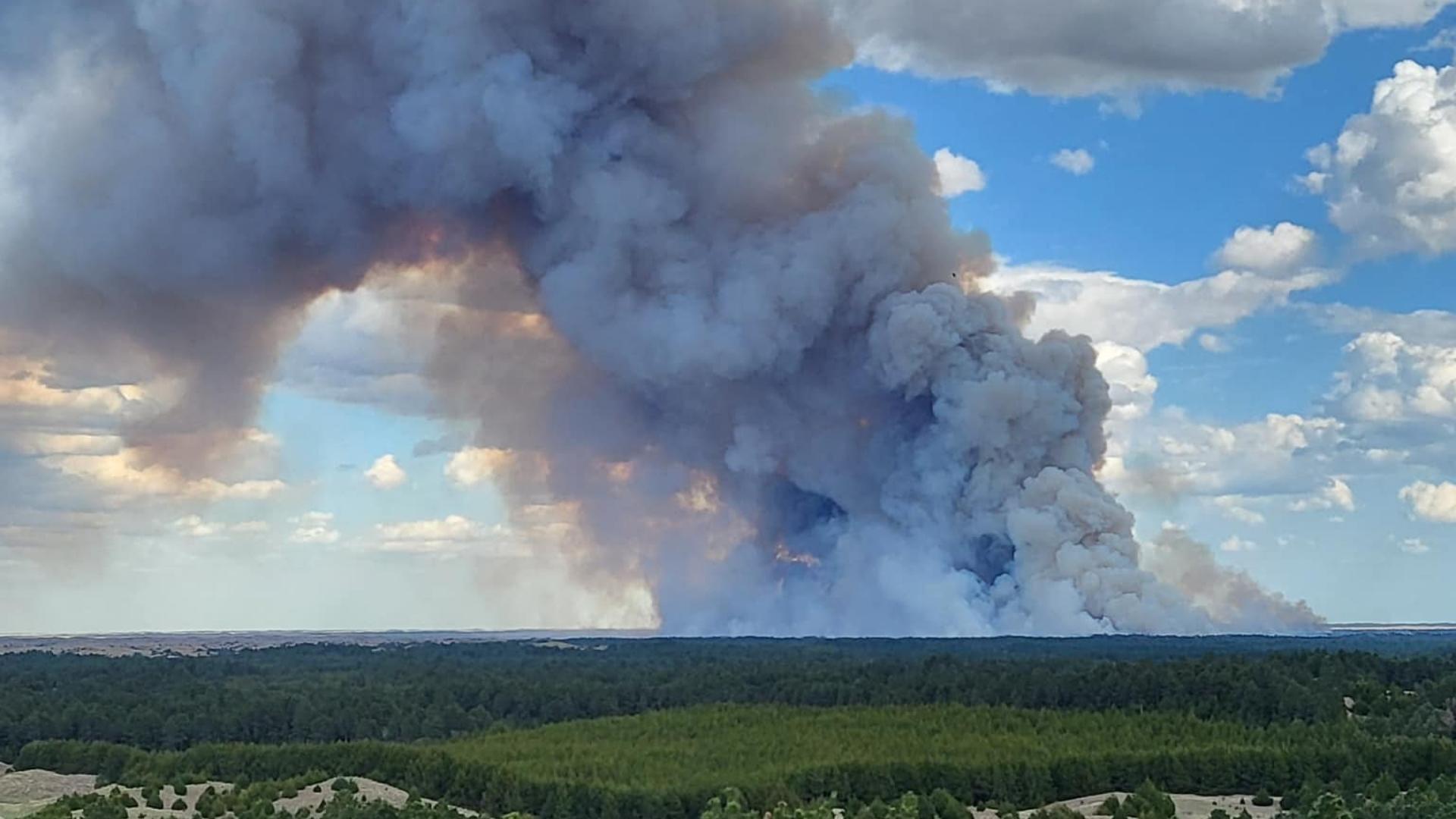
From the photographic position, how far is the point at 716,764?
52.9 metres

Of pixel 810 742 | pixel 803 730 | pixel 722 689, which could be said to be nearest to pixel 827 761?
pixel 810 742

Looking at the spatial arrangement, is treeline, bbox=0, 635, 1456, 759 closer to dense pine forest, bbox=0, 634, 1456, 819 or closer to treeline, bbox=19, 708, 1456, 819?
dense pine forest, bbox=0, 634, 1456, 819

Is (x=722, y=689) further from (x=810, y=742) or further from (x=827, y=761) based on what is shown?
(x=827, y=761)

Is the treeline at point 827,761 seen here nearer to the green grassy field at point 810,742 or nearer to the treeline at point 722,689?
the green grassy field at point 810,742

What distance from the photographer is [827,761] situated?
51719 mm

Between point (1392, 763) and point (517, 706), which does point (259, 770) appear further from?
point (1392, 763)

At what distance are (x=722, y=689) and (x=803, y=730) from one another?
1655cm

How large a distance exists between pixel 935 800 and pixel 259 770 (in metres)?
22.5

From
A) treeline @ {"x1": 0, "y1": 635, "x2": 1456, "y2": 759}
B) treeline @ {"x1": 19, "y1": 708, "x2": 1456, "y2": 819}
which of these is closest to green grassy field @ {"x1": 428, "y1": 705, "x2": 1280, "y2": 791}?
treeline @ {"x1": 19, "y1": 708, "x2": 1456, "y2": 819}

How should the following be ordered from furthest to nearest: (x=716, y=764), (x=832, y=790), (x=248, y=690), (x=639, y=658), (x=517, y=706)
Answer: (x=639, y=658) < (x=248, y=690) < (x=517, y=706) < (x=716, y=764) < (x=832, y=790)

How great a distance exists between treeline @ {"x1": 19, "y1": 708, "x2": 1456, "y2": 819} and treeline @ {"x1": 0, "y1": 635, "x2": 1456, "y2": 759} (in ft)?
14.9

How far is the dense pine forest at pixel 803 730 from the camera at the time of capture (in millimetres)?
48531

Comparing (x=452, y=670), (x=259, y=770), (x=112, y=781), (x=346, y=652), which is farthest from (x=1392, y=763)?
(x=346, y=652)

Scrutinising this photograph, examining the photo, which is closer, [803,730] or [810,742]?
[810,742]
